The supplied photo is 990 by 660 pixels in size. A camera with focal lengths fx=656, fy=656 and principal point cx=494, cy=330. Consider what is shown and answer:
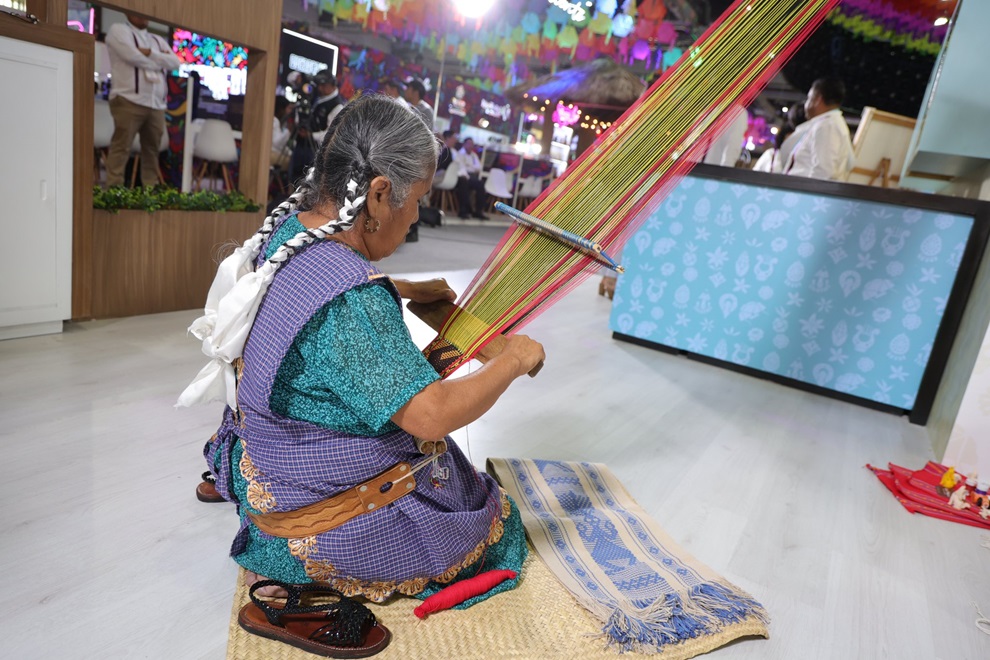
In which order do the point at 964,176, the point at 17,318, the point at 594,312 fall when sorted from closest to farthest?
the point at 17,318 < the point at 964,176 < the point at 594,312

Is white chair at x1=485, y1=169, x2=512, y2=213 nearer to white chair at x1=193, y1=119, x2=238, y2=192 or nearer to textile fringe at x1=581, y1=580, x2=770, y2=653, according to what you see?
white chair at x1=193, y1=119, x2=238, y2=192

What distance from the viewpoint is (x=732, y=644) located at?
1.45 metres

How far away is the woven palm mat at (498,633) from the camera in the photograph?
125 centimetres

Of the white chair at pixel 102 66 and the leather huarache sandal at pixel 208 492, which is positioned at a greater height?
the white chair at pixel 102 66

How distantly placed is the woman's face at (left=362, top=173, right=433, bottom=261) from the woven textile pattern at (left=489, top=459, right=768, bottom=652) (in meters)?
0.87

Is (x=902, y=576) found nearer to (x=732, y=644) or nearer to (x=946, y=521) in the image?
(x=946, y=521)

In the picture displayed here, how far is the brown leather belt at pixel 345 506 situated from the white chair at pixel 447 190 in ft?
26.4

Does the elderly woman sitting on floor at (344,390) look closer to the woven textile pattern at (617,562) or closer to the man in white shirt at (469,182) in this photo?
the woven textile pattern at (617,562)

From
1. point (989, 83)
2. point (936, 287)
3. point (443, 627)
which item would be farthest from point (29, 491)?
point (989, 83)

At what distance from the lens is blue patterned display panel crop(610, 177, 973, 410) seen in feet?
10.8

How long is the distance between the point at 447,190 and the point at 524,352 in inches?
374

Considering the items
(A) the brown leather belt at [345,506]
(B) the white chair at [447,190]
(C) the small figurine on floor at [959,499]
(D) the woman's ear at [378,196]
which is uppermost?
(D) the woman's ear at [378,196]

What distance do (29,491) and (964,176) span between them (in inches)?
204

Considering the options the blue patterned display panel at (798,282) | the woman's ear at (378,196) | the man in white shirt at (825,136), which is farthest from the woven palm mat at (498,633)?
the man in white shirt at (825,136)
